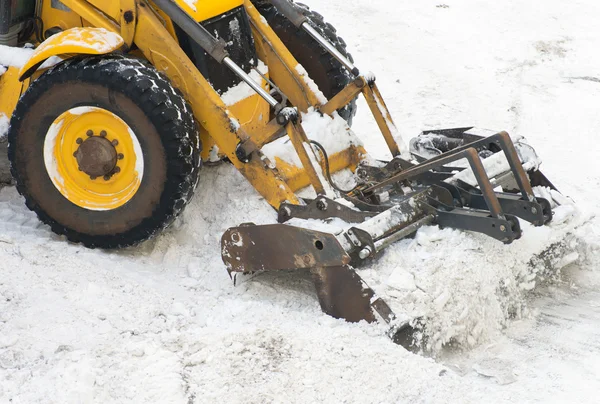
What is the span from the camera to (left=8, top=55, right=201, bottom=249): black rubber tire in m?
4.37

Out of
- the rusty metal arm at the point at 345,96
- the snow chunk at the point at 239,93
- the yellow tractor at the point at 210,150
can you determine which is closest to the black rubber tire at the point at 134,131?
the yellow tractor at the point at 210,150

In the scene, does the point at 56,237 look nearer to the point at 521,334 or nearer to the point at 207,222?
the point at 207,222

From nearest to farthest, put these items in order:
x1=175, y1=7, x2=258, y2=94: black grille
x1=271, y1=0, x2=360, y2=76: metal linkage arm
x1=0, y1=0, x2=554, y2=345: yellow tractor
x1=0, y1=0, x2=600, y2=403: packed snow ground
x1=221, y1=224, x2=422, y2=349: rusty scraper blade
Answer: x1=0, y1=0, x2=600, y2=403: packed snow ground, x1=221, y1=224, x2=422, y2=349: rusty scraper blade, x1=0, y1=0, x2=554, y2=345: yellow tractor, x1=175, y1=7, x2=258, y2=94: black grille, x1=271, y1=0, x2=360, y2=76: metal linkage arm

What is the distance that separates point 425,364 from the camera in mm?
3664

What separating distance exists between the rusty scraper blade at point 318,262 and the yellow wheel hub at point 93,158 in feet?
2.39

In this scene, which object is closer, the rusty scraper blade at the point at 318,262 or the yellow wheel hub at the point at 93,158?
the rusty scraper blade at the point at 318,262

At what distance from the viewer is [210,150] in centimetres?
489

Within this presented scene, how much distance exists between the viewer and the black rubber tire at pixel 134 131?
14.3 feet

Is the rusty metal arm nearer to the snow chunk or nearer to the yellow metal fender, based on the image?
the snow chunk

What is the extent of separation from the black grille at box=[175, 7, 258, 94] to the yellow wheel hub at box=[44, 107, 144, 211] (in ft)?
2.01

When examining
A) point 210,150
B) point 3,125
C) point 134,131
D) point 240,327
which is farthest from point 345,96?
point 3,125

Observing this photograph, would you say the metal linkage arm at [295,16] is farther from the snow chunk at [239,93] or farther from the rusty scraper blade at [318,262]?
the rusty scraper blade at [318,262]

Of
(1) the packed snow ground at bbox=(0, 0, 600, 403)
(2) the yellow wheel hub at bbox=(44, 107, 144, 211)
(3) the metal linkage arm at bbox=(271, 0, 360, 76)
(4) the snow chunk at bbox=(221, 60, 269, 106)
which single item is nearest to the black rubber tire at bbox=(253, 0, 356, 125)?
(3) the metal linkage arm at bbox=(271, 0, 360, 76)

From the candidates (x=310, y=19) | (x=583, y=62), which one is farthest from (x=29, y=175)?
(x=583, y=62)
